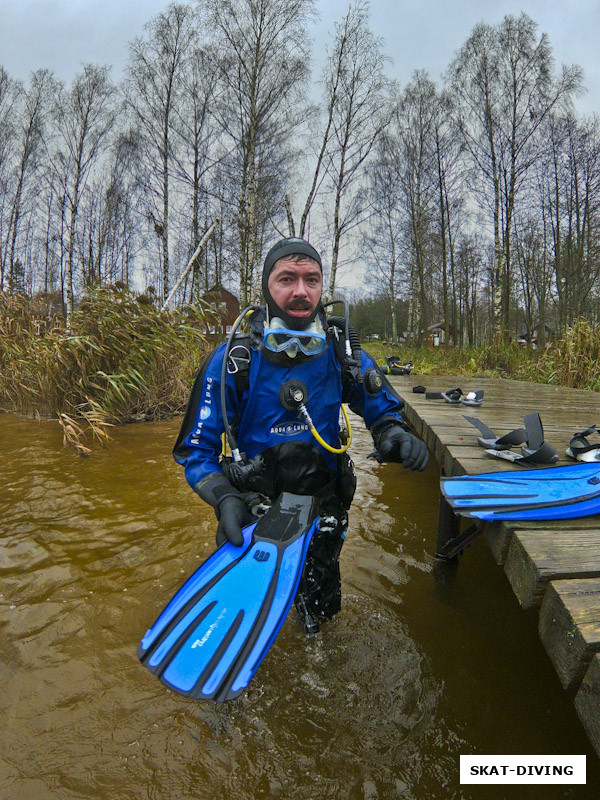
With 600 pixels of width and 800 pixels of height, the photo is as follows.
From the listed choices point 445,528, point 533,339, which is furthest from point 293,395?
point 533,339

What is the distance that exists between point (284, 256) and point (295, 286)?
0.15 m

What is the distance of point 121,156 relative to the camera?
71.6 feet

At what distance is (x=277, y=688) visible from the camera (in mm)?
1834

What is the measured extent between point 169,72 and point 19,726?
72.3ft

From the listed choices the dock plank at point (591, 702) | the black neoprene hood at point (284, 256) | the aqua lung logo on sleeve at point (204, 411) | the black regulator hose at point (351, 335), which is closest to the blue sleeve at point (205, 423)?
the aqua lung logo on sleeve at point (204, 411)

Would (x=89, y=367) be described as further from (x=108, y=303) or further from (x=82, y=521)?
(x=82, y=521)

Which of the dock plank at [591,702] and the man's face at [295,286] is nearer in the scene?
the dock plank at [591,702]

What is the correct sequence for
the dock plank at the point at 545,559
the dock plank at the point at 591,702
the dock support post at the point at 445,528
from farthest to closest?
the dock support post at the point at 445,528, the dock plank at the point at 545,559, the dock plank at the point at 591,702

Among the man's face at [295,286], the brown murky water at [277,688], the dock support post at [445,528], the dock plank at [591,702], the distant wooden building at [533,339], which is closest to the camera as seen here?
the dock plank at [591,702]

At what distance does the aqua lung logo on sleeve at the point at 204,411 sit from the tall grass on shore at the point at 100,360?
3361 millimetres

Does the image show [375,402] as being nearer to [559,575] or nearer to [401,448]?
[401,448]

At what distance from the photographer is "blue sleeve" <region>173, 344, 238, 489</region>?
183cm

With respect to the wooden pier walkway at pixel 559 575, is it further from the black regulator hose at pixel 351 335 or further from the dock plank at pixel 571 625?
the black regulator hose at pixel 351 335

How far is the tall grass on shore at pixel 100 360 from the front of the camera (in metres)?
5.40
